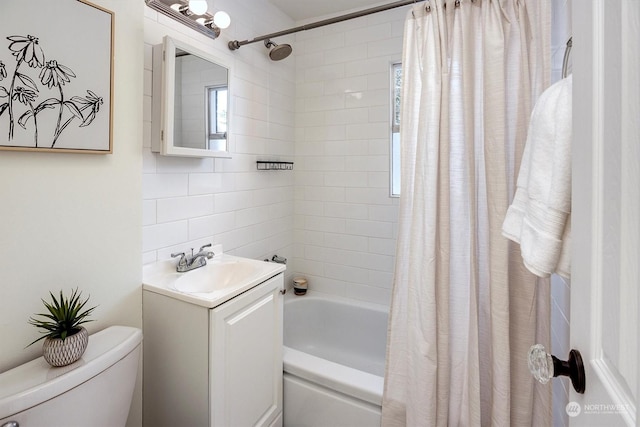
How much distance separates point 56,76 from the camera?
1098 mm

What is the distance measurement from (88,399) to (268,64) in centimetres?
214

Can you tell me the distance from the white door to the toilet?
1.26 meters

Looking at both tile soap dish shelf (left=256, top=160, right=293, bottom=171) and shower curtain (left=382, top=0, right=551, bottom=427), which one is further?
tile soap dish shelf (left=256, top=160, right=293, bottom=171)

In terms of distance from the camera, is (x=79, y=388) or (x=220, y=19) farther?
(x=220, y=19)

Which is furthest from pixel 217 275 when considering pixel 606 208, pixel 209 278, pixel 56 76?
pixel 606 208

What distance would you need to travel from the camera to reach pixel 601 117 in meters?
0.49

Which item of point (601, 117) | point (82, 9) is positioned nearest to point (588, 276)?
point (601, 117)

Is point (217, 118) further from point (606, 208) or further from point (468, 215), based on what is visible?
point (606, 208)

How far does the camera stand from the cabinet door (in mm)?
1271

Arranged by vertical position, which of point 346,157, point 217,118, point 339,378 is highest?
point 217,118

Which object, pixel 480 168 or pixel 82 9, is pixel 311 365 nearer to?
pixel 480 168

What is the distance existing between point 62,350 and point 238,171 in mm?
1318

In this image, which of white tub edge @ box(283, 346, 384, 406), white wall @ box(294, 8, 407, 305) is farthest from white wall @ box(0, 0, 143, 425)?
white wall @ box(294, 8, 407, 305)

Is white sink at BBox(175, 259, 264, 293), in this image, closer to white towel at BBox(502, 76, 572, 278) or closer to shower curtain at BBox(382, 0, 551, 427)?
shower curtain at BBox(382, 0, 551, 427)
